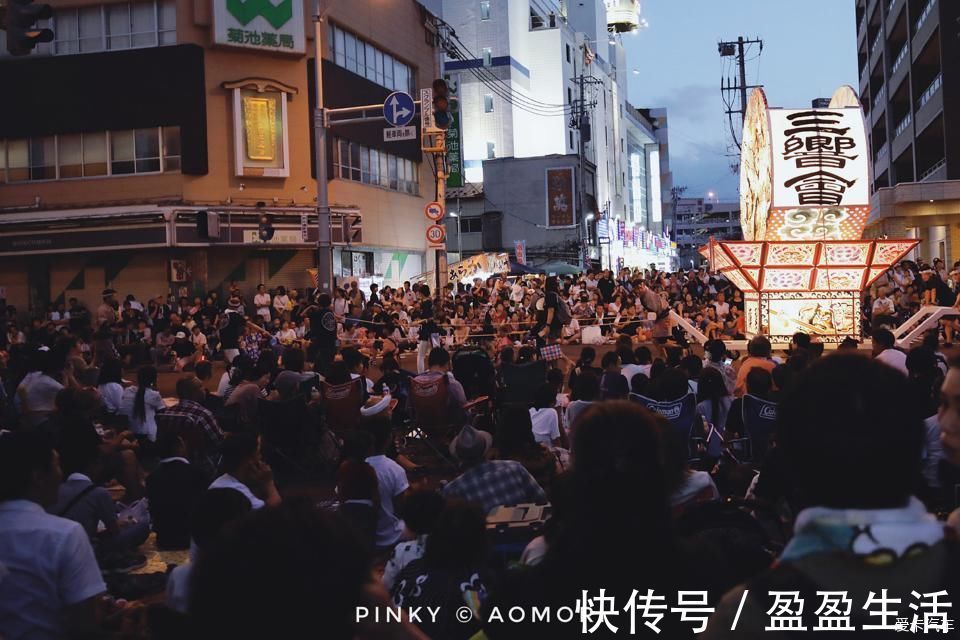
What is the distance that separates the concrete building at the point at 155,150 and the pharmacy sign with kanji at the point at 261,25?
1.6 inches

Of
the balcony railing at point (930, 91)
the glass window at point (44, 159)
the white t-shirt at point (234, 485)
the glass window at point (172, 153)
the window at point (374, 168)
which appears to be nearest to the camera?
the white t-shirt at point (234, 485)

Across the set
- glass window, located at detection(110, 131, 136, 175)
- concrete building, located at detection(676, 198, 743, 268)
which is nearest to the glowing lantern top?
glass window, located at detection(110, 131, 136, 175)

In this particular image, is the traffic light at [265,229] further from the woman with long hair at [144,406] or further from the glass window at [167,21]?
the woman with long hair at [144,406]

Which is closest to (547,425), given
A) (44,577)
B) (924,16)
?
(44,577)

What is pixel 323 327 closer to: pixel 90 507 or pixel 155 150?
pixel 90 507

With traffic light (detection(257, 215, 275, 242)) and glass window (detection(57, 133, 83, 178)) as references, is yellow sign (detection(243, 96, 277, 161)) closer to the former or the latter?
traffic light (detection(257, 215, 275, 242))

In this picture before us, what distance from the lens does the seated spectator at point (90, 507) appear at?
582 centimetres

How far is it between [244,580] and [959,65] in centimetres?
3798

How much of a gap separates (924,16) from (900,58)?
744 cm

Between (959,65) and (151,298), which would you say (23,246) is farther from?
(959,65)

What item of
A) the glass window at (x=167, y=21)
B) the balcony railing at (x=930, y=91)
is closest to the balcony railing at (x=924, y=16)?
the balcony railing at (x=930, y=91)

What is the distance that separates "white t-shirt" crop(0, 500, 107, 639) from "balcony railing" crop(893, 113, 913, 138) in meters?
44.0

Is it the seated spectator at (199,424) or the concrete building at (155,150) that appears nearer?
the seated spectator at (199,424)

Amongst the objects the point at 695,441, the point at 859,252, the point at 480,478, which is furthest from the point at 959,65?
the point at 480,478
